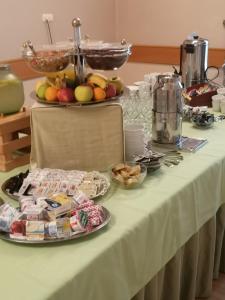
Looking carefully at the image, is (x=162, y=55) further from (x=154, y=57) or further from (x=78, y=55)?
(x=78, y=55)

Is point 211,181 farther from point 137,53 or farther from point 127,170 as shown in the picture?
point 137,53

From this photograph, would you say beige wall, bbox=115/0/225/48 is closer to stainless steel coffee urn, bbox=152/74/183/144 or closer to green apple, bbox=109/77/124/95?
stainless steel coffee urn, bbox=152/74/183/144

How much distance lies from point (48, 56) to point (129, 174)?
1.44 ft

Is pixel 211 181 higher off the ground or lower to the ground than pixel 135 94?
lower

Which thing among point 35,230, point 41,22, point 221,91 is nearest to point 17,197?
point 35,230

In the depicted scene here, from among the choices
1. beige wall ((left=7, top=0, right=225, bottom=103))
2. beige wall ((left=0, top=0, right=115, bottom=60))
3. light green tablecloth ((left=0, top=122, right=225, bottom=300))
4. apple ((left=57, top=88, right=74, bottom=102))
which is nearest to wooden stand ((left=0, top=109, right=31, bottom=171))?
light green tablecloth ((left=0, top=122, right=225, bottom=300))

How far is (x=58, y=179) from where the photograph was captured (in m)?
1.15

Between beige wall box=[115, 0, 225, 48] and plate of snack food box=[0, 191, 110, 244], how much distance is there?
251 cm

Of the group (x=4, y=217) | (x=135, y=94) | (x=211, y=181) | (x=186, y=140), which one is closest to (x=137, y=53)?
(x=135, y=94)

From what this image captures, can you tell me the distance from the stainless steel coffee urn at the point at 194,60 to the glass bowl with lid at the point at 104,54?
102 centimetres

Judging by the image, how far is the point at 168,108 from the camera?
1.48m

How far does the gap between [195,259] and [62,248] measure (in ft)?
2.33

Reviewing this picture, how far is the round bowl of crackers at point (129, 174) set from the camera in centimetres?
119

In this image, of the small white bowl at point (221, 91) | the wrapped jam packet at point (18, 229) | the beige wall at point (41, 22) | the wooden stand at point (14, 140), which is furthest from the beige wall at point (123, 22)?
the wrapped jam packet at point (18, 229)
